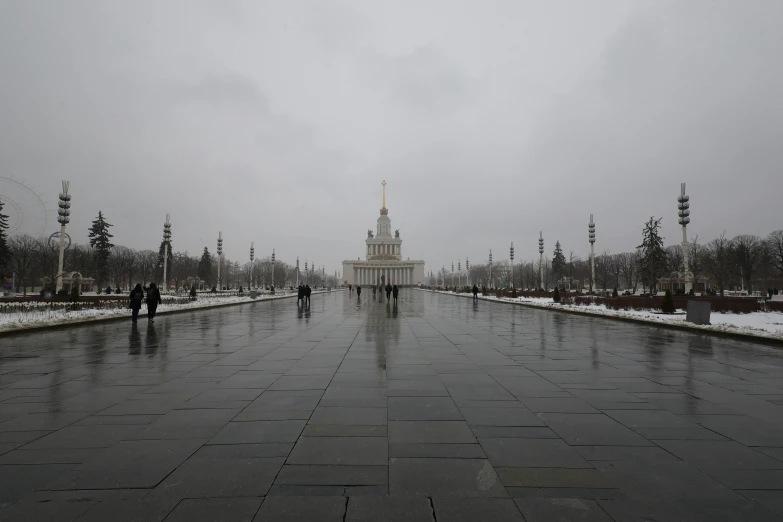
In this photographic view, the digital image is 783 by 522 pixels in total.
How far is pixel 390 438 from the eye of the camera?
4113 millimetres

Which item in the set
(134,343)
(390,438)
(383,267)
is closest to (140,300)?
(134,343)

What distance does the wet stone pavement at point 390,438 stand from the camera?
9.56 feet

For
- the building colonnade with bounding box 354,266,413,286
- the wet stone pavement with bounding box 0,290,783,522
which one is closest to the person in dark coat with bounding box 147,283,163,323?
the wet stone pavement with bounding box 0,290,783,522

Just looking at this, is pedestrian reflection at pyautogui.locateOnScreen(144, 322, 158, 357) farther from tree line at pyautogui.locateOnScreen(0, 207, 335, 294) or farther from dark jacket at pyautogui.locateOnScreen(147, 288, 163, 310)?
tree line at pyautogui.locateOnScreen(0, 207, 335, 294)

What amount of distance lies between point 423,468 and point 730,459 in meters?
2.85

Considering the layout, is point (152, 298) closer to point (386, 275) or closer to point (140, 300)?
point (140, 300)

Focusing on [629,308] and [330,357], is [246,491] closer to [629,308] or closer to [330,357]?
[330,357]

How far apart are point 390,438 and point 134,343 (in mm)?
9599

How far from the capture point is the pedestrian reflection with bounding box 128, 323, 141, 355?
948 cm

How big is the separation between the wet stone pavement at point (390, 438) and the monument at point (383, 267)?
112m

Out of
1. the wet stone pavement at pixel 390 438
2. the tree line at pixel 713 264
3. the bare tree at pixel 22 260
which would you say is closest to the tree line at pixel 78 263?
the bare tree at pixel 22 260

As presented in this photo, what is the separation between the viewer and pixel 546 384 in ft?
21.0

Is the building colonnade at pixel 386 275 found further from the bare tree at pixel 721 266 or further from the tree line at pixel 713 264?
the bare tree at pixel 721 266

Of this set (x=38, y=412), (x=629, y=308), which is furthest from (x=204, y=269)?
(x=38, y=412)
